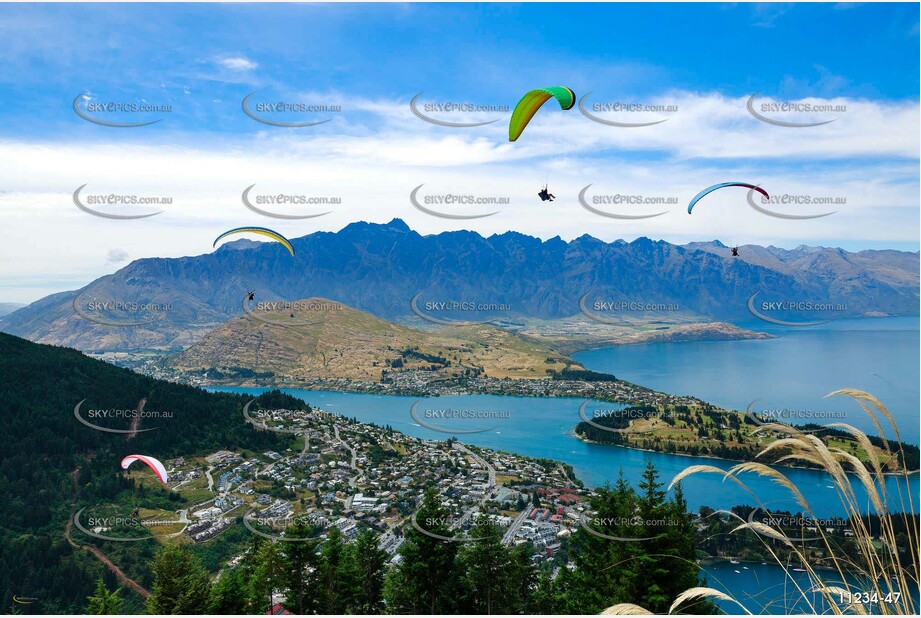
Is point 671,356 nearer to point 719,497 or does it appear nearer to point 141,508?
point 719,497

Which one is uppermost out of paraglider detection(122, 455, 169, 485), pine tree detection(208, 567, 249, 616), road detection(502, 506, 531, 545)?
paraglider detection(122, 455, 169, 485)

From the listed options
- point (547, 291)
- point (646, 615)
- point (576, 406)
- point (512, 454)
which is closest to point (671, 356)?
point (576, 406)

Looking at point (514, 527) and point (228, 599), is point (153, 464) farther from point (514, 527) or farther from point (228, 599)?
point (514, 527)

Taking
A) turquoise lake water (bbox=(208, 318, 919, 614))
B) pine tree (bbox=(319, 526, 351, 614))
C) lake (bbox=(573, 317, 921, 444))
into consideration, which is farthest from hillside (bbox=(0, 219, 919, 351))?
pine tree (bbox=(319, 526, 351, 614))

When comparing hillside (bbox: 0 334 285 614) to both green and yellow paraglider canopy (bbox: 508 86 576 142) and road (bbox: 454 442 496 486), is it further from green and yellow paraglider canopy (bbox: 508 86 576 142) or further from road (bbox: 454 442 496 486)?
green and yellow paraglider canopy (bbox: 508 86 576 142)

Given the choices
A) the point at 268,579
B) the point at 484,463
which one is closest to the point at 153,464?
the point at 268,579
